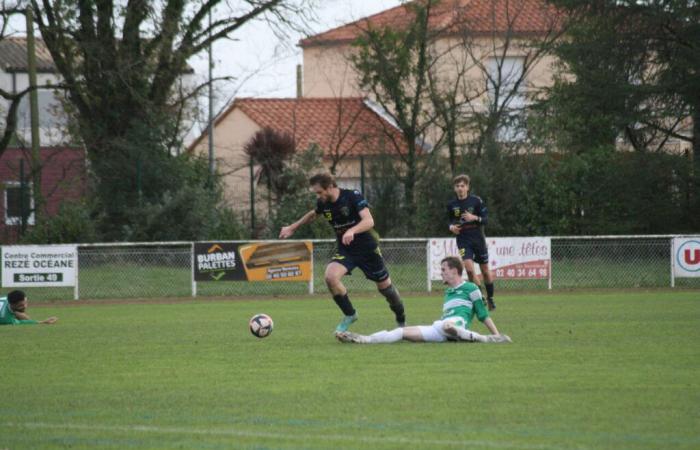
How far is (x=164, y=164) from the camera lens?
31453 millimetres

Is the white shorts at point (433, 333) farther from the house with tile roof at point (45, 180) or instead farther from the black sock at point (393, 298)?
the house with tile roof at point (45, 180)

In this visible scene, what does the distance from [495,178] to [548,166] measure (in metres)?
1.84

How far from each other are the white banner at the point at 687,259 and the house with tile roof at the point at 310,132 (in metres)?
10.5

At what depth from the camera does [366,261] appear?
42.0 feet


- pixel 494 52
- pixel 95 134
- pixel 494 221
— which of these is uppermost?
pixel 494 52

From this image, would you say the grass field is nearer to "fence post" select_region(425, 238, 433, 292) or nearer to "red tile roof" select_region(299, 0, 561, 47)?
"fence post" select_region(425, 238, 433, 292)

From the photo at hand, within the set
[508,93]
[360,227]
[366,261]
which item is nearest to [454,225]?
[366,261]

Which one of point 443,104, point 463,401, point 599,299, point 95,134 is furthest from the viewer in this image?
point 443,104

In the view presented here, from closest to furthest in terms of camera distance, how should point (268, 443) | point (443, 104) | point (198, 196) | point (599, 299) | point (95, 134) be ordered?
point (268, 443) → point (599, 299) → point (198, 196) → point (95, 134) → point (443, 104)

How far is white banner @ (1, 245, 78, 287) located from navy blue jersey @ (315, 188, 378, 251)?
1300cm

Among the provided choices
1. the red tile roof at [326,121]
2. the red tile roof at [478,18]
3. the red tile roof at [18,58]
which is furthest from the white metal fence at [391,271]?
the red tile roof at [18,58]

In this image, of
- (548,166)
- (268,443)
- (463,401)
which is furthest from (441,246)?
(268,443)

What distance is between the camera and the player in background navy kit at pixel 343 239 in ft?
40.6

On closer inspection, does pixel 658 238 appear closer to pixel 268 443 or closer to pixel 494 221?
pixel 494 221
